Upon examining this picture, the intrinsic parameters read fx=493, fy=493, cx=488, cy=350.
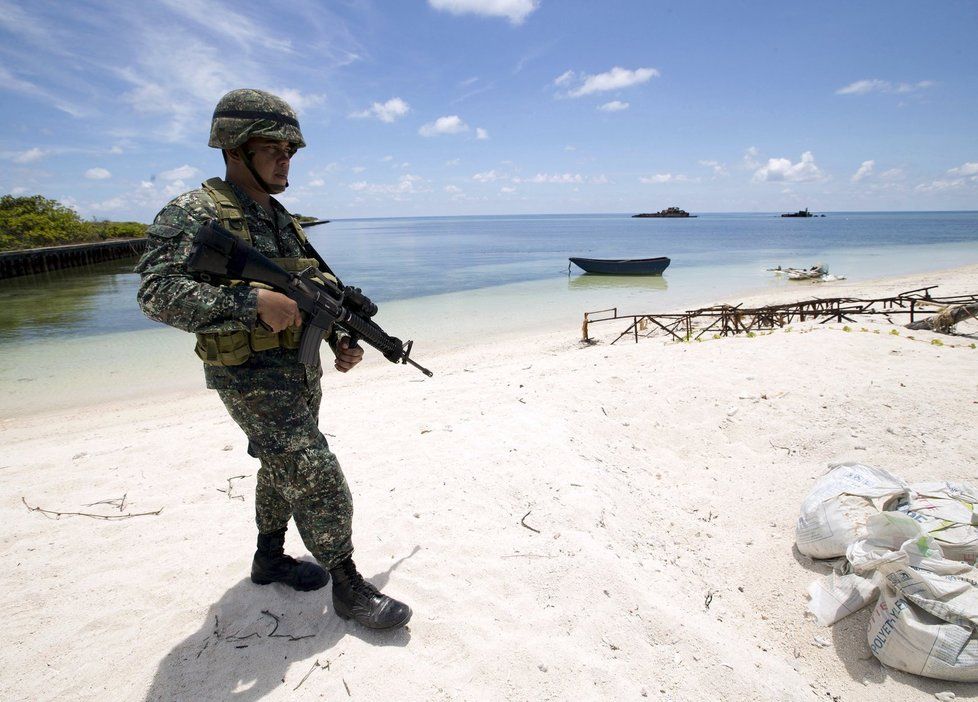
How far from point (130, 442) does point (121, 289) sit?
29.2 meters

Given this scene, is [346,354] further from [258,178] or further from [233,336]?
[258,178]

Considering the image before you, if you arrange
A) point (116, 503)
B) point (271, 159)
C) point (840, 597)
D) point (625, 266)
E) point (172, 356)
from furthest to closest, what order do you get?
point (625, 266)
point (172, 356)
point (116, 503)
point (840, 597)
point (271, 159)

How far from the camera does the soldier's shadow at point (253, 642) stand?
6.93ft

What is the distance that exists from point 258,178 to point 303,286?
0.56m

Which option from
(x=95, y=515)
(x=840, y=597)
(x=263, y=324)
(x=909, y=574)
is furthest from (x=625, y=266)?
(x=263, y=324)

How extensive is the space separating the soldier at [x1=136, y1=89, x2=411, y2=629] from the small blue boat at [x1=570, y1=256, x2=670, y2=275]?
91.7 feet

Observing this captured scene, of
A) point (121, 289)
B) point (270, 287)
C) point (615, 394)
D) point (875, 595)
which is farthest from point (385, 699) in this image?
point (121, 289)

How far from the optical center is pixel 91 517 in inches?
136

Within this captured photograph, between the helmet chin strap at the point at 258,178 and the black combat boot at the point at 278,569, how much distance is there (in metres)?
1.76

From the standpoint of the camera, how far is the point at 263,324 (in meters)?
1.99

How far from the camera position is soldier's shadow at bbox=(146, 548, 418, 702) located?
83.2 inches

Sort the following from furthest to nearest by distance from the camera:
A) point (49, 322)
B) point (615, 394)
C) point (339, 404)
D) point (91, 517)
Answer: point (49, 322) → point (339, 404) → point (615, 394) → point (91, 517)

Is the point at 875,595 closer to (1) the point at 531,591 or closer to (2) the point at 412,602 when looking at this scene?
(1) the point at 531,591

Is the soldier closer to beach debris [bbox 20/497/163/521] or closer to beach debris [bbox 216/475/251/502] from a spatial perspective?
beach debris [bbox 216/475/251/502]
